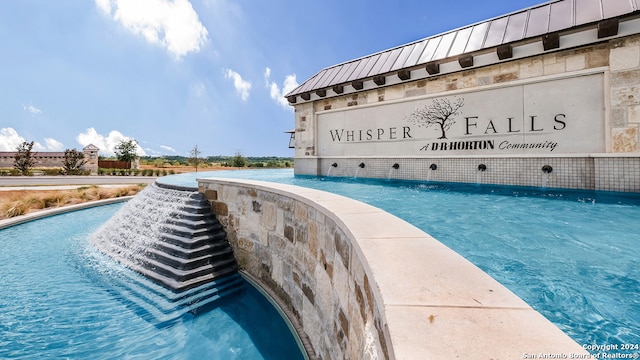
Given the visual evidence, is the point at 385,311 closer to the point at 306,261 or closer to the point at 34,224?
the point at 306,261

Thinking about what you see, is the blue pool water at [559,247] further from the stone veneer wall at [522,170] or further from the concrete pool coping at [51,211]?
the concrete pool coping at [51,211]

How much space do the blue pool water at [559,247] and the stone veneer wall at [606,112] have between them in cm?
80

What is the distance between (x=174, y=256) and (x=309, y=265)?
3.26 m

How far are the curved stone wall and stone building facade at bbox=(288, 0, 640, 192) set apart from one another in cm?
596

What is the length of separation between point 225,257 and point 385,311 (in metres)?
5.30

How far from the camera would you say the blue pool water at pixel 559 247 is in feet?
6.31

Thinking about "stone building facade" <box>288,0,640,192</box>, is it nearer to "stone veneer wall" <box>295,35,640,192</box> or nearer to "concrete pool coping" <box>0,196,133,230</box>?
"stone veneer wall" <box>295,35,640,192</box>

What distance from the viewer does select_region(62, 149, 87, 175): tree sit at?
3319 cm

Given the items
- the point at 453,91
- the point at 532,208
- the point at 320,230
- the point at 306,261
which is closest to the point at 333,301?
the point at 320,230

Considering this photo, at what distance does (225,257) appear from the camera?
231 inches

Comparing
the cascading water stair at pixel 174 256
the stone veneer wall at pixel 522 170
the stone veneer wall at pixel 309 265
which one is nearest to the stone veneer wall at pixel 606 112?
the stone veneer wall at pixel 522 170

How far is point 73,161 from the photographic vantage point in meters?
33.9

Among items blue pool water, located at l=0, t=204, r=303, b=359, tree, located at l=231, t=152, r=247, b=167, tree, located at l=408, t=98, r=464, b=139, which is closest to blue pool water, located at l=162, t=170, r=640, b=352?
blue pool water, located at l=0, t=204, r=303, b=359

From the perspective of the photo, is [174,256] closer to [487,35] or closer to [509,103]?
[509,103]
